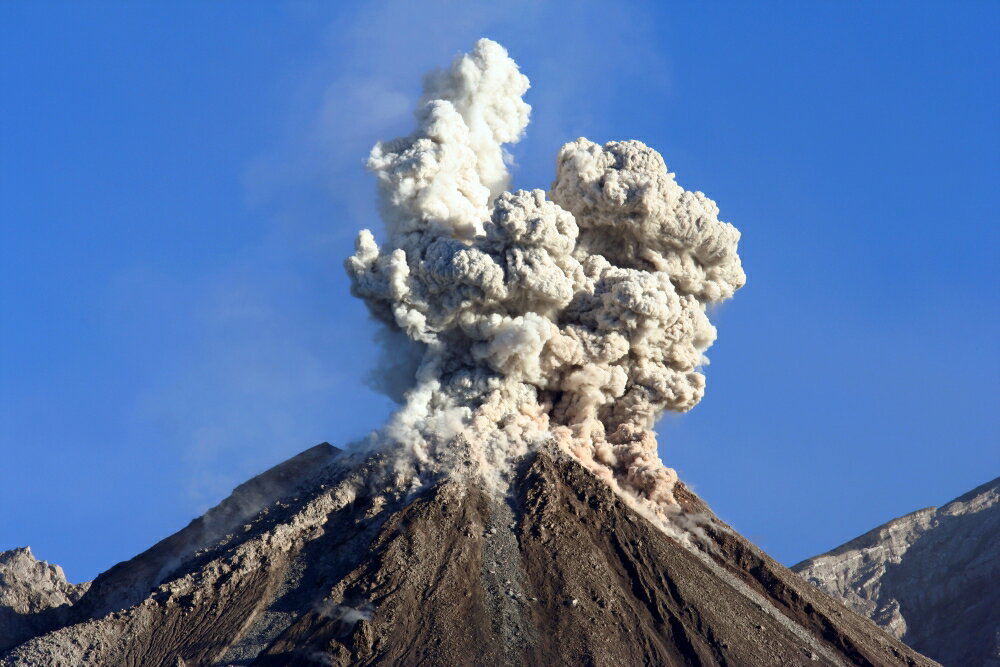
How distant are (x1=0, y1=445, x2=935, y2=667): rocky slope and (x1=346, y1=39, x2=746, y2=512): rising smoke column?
2495 millimetres

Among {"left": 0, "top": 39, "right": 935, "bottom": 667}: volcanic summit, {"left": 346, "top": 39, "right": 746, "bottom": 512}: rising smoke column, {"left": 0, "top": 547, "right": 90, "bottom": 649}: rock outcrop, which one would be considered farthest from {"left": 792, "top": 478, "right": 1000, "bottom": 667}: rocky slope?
{"left": 0, "top": 547, "right": 90, "bottom": 649}: rock outcrop

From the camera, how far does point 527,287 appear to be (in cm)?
6788

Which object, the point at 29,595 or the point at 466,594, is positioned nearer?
the point at 466,594

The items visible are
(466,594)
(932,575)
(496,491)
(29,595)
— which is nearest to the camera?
(466,594)

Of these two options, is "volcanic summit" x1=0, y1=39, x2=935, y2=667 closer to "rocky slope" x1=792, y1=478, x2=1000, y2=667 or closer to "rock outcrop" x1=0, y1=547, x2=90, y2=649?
"rock outcrop" x1=0, y1=547, x2=90, y2=649

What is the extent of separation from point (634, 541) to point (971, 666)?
2517cm

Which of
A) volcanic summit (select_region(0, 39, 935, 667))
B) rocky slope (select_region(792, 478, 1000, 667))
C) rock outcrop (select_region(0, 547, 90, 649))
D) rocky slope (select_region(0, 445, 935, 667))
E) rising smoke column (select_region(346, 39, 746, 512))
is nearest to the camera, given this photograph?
rocky slope (select_region(0, 445, 935, 667))

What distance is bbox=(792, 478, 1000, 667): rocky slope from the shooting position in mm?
83812

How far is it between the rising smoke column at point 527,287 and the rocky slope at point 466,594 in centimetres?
250

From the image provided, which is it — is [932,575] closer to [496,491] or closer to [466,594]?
[496,491]

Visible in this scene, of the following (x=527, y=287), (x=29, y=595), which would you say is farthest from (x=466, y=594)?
(x=29, y=595)

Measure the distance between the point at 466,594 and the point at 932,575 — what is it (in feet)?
123

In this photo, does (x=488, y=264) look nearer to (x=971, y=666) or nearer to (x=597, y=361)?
(x=597, y=361)

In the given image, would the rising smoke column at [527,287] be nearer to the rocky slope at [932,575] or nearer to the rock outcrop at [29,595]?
the rock outcrop at [29,595]
